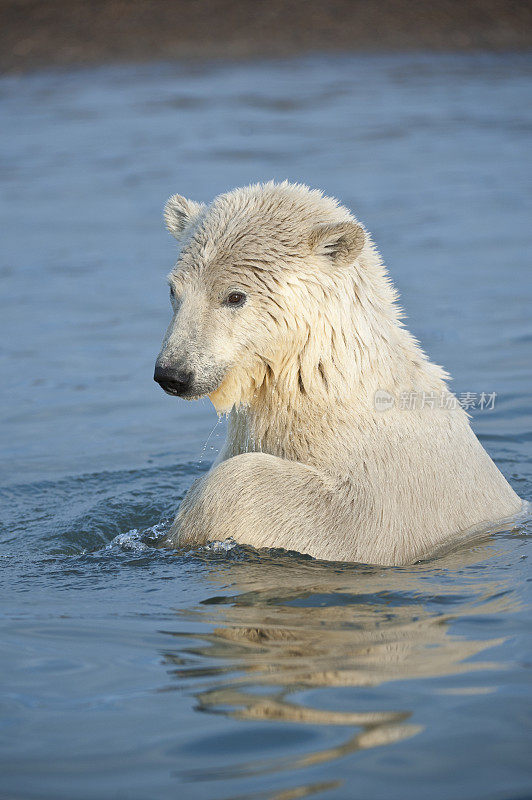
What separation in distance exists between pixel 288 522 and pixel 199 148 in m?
16.3

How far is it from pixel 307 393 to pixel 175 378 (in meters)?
0.71

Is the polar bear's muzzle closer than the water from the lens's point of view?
No

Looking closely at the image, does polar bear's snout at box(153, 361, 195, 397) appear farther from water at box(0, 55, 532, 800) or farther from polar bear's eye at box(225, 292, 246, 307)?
water at box(0, 55, 532, 800)

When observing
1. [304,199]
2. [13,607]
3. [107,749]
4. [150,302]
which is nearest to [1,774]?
[107,749]

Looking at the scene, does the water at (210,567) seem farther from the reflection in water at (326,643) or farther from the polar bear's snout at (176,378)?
the polar bear's snout at (176,378)

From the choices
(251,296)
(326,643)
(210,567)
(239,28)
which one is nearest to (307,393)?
(251,296)

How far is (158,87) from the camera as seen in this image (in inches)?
1025

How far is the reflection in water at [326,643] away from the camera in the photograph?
4266 mm

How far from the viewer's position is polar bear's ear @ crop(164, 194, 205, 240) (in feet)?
20.7

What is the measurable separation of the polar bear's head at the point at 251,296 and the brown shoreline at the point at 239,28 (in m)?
19.9

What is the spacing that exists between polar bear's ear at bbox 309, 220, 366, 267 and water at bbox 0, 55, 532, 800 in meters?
1.50

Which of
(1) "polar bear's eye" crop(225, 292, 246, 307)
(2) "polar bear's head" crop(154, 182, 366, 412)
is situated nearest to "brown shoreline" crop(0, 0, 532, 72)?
(2) "polar bear's head" crop(154, 182, 366, 412)

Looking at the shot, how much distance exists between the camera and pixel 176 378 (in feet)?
18.3

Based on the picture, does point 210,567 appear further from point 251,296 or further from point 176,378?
point 251,296
